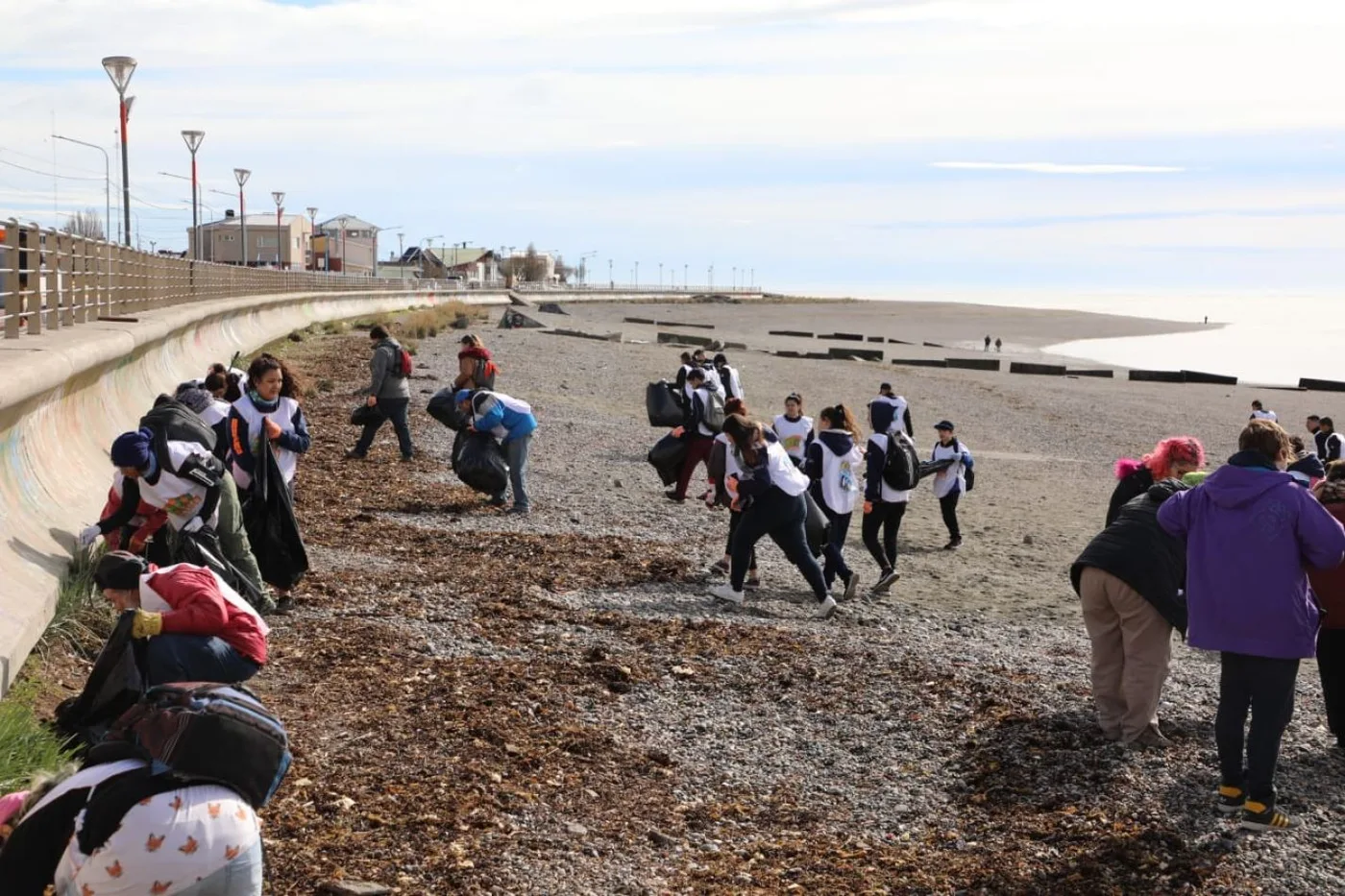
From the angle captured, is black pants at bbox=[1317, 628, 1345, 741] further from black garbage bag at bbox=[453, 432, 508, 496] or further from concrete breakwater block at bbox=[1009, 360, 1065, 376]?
concrete breakwater block at bbox=[1009, 360, 1065, 376]

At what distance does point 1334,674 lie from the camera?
23.8 feet

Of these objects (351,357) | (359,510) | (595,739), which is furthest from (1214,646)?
(351,357)

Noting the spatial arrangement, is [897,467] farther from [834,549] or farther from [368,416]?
[368,416]

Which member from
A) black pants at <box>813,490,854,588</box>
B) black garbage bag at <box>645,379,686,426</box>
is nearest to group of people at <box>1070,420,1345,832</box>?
black pants at <box>813,490,854,588</box>

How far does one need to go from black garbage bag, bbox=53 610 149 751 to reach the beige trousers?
466 cm

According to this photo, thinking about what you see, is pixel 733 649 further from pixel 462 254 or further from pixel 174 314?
pixel 462 254

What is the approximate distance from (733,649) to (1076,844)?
136 inches

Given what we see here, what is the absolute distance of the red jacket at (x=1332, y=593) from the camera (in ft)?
23.1

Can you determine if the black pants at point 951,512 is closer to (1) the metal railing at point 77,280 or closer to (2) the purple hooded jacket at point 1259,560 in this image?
(2) the purple hooded jacket at point 1259,560

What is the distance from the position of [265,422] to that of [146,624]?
4.84 m

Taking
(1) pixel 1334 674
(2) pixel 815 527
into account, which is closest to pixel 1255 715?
(1) pixel 1334 674

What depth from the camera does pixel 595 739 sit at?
279 inches

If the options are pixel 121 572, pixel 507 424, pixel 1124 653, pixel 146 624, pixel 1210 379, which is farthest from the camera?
pixel 1210 379

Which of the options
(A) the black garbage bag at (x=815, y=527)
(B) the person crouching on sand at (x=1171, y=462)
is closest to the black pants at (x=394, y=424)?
Result: (A) the black garbage bag at (x=815, y=527)
